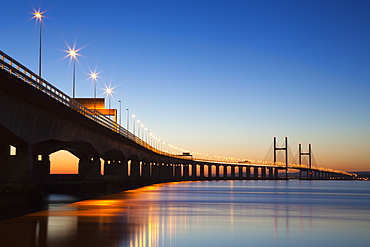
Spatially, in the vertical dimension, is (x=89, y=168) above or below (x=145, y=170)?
below

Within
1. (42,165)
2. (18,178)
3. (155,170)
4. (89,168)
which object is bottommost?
(18,178)

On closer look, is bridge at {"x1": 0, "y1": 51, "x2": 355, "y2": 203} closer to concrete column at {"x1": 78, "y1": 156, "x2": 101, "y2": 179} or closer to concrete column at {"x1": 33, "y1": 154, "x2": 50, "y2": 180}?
concrete column at {"x1": 78, "y1": 156, "x2": 101, "y2": 179}

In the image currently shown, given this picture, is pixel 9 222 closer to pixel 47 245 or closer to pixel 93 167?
pixel 47 245

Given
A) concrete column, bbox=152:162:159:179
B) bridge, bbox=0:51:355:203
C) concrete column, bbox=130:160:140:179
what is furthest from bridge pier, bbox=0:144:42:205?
concrete column, bbox=152:162:159:179

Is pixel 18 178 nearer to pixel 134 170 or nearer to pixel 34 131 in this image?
pixel 34 131

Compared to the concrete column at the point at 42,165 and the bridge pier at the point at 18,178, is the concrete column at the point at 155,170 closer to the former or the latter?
the concrete column at the point at 42,165

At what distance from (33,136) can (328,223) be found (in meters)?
24.2

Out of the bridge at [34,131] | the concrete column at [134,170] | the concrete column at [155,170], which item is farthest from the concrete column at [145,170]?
the bridge at [34,131]

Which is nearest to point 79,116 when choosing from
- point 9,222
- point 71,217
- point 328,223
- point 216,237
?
point 71,217

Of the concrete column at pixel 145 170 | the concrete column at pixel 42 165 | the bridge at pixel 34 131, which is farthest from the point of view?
the concrete column at pixel 145 170

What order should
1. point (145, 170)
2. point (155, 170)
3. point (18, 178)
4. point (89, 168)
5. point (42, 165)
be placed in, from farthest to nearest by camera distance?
1. point (155, 170)
2. point (145, 170)
3. point (42, 165)
4. point (89, 168)
5. point (18, 178)

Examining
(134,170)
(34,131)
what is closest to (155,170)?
(134,170)

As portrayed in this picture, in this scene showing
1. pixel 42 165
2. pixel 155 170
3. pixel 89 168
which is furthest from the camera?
pixel 155 170

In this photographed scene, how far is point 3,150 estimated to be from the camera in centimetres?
4122
